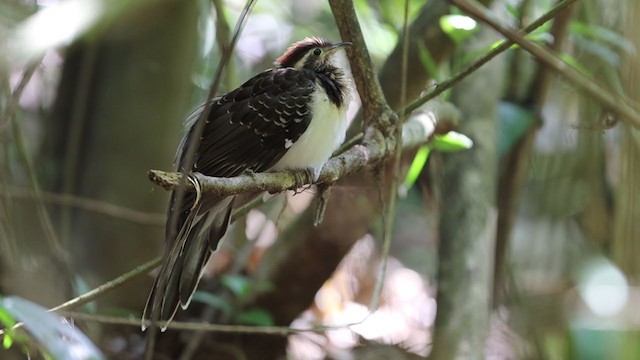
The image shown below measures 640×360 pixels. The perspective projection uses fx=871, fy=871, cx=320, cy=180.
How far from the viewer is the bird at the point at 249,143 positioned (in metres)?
2.58

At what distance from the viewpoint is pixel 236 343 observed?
12.2 feet

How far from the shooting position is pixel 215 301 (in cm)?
A: 347

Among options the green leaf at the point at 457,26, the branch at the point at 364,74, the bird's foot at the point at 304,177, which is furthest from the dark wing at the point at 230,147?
the green leaf at the point at 457,26

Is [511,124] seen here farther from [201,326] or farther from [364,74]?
[201,326]

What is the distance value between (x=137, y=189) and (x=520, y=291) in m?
2.03

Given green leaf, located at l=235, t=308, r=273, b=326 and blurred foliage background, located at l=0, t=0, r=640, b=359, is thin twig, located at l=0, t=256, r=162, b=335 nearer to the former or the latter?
blurred foliage background, located at l=0, t=0, r=640, b=359

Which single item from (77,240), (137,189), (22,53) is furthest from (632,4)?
(77,240)

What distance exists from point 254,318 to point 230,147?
105cm

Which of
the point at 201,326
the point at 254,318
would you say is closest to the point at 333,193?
the point at 254,318

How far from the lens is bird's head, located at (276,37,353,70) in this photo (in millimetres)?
3076

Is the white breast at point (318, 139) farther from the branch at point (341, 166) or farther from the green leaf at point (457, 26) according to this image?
the green leaf at point (457, 26)

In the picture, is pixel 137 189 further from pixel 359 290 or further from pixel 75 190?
pixel 359 290

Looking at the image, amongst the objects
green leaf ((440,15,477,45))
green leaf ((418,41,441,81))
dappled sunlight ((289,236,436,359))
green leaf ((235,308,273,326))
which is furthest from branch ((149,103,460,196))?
dappled sunlight ((289,236,436,359))

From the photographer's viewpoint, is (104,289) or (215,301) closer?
(104,289)
